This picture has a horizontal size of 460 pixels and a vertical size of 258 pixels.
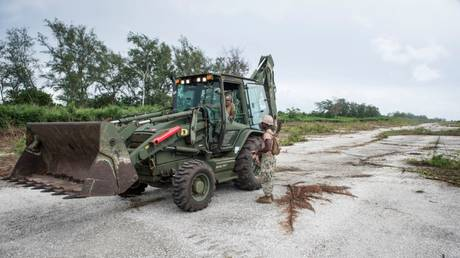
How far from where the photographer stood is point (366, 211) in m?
5.50

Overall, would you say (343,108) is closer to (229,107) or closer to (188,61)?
(188,61)

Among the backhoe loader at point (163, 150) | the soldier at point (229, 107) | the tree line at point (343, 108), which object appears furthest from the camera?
the tree line at point (343, 108)

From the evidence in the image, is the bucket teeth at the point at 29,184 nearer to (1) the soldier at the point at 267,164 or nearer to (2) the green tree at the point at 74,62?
(1) the soldier at the point at 267,164

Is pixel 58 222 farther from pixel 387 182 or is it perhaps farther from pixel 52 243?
pixel 387 182

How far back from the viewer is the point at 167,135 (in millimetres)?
5516

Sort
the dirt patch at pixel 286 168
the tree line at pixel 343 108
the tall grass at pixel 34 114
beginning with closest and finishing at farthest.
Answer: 1. the dirt patch at pixel 286 168
2. the tall grass at pixel 34 114
3. the tree line at pixel 343 108

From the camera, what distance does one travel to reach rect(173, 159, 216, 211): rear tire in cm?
522

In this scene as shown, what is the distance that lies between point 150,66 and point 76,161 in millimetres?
42738

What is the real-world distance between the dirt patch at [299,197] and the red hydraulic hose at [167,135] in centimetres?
223

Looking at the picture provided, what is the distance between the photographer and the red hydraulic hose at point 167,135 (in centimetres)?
535

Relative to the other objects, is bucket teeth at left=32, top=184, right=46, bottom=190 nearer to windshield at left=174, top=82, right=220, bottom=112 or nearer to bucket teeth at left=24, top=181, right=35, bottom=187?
bucket teeth at left=24, top=181, right=35, bottom=187

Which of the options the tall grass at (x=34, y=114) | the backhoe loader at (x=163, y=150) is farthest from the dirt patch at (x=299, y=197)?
the tall grass at (x=34, y=114)

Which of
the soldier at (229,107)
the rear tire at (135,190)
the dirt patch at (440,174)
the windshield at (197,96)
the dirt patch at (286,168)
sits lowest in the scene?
the dirt patch at (440,174)

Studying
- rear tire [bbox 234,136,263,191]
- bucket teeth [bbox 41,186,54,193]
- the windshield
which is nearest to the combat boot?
rear tire [bbox 234,136,263,191]
